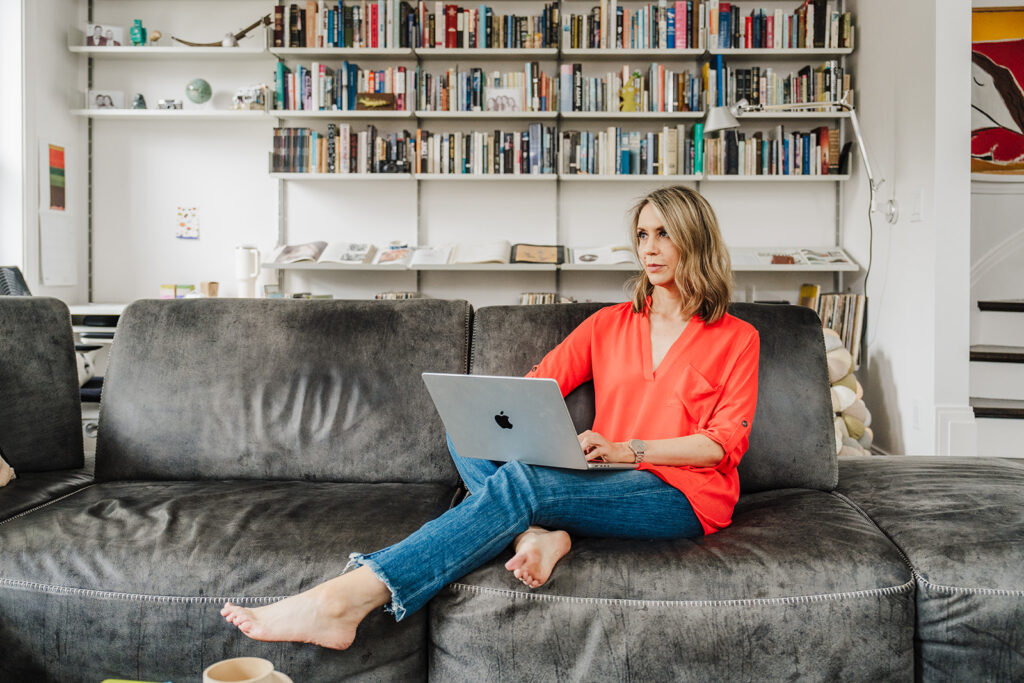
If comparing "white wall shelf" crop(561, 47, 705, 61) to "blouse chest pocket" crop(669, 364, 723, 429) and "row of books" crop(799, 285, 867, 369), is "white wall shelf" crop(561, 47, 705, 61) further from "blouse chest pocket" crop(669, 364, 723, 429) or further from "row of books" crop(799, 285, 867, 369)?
"blouse chest pocket" crop(669, 364, 723, 429)

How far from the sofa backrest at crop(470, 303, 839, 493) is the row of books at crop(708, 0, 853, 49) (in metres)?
2.50

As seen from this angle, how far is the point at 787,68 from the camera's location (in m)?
4.18

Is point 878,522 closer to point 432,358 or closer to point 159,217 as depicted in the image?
point 432,358

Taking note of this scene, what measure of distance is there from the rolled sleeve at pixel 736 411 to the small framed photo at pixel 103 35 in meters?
3.95

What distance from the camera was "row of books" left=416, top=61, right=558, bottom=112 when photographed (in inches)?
158

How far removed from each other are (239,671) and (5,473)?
119 centimetres

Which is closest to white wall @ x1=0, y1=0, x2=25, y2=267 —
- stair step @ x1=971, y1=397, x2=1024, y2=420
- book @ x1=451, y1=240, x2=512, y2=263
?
book @ x1=451, y1=240, x2=512, y2=263

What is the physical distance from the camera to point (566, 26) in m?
3.98

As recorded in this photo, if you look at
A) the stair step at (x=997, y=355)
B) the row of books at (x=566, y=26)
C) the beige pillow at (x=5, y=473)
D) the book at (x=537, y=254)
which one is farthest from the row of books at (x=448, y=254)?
the beige pillow at (x=5, y=473)

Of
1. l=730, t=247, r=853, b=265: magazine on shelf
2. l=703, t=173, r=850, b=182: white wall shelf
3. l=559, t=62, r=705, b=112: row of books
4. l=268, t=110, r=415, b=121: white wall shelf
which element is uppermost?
l=559, t=62, r=705, b=112: row of books

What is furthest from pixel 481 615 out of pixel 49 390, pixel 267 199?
pixel 267 199

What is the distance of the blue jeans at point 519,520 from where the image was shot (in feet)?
4.26

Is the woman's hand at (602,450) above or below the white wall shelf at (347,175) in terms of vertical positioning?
below

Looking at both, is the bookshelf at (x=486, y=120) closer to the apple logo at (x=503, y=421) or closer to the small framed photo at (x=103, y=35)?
the small framed photo at (x=103, y=35)
